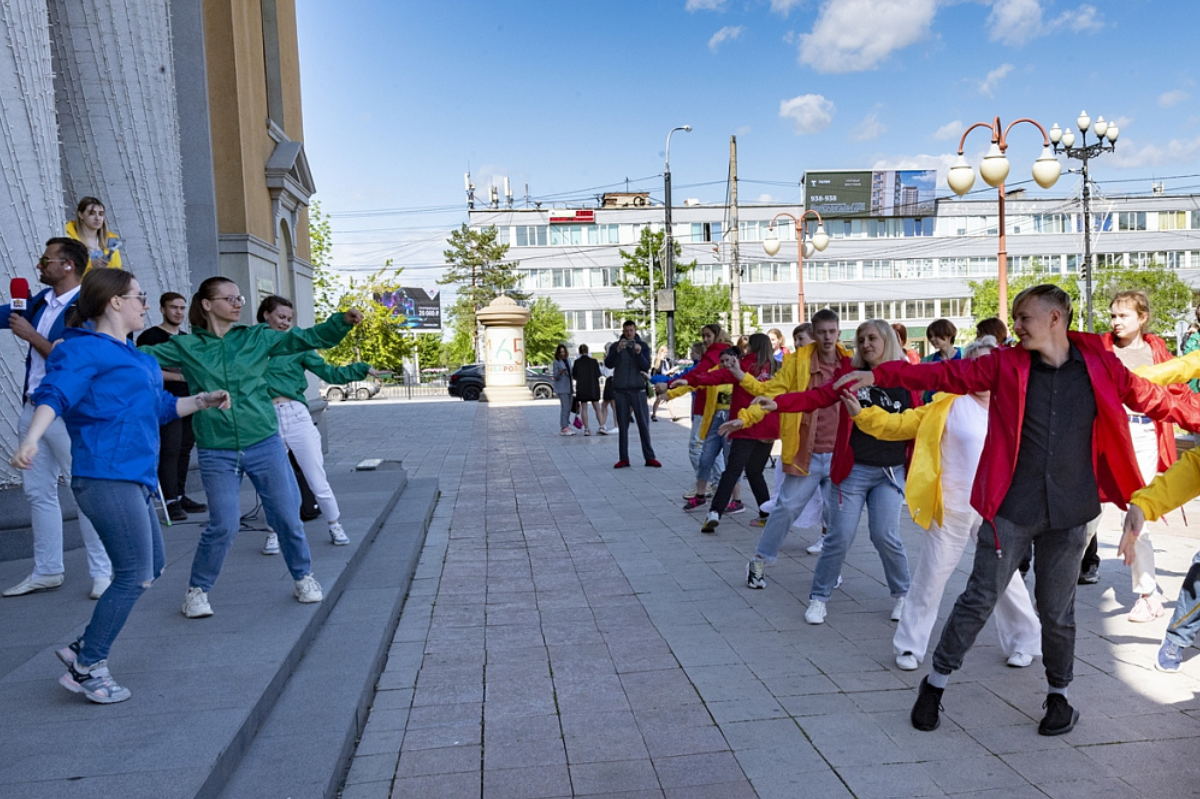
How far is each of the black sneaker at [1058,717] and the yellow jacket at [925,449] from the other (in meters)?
0.95

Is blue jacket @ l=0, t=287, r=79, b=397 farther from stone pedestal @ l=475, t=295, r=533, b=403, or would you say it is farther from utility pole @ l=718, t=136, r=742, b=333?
stone pedestal @ l=475, t=295, r=533, b=403

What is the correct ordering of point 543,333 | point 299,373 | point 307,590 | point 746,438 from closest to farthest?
point 307,590, point 299,373, point 746,438, point 543,333

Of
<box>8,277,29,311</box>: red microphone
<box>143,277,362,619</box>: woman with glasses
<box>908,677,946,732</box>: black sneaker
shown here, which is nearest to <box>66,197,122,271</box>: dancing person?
<box>8,277,29,311</box>: red microphone

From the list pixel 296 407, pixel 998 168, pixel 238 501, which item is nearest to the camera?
pixel 238 501

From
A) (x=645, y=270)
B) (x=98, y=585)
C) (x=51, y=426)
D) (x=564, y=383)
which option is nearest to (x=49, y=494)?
(x=51, y=426)

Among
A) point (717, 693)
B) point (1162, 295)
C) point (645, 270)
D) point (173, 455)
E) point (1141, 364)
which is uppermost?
point (645, 270)

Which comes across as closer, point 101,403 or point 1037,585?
point 101,403

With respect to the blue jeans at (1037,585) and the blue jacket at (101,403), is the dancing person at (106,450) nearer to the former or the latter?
the blue jacket at (101,403)

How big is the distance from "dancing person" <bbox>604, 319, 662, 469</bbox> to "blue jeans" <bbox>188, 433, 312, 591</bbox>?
8.43 m

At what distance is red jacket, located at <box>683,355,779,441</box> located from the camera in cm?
745

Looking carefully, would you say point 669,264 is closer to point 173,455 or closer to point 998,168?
point 998,168

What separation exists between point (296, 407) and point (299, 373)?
348 millimetres

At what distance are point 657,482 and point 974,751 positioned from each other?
26.7ft

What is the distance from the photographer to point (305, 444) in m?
6.84
